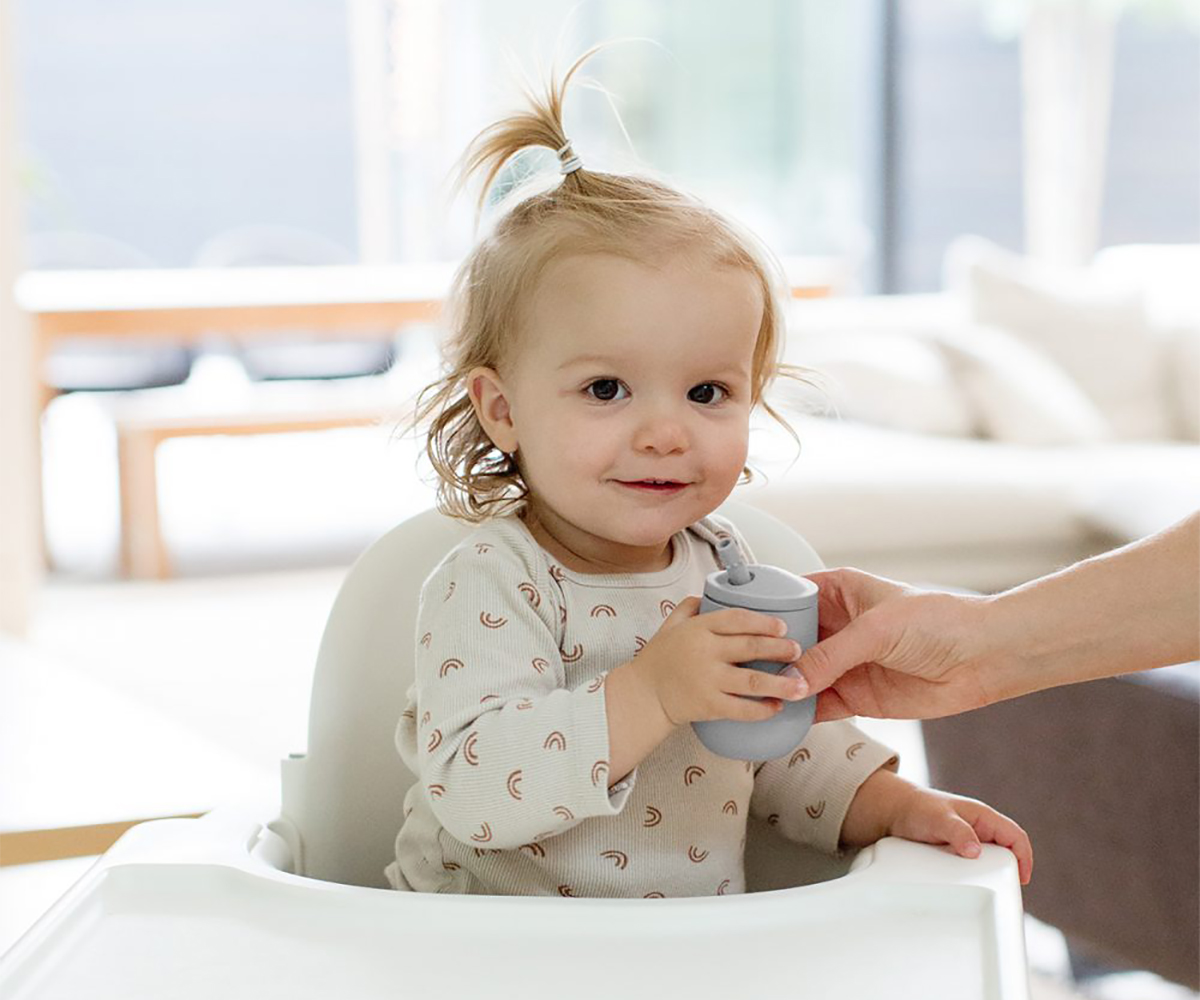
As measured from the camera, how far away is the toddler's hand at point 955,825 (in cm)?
99

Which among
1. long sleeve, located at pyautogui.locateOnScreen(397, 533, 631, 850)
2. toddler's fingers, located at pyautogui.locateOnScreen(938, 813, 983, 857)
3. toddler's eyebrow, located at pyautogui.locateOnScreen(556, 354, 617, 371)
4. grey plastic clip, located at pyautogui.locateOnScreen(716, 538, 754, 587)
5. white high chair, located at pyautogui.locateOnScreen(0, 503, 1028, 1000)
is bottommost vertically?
toddler's fingers, located at pyautogui.locateOnScreen(938, 813, 983, 857)

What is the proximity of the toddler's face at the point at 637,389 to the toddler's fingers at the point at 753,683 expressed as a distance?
0.56 feet

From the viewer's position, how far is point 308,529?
528 cm

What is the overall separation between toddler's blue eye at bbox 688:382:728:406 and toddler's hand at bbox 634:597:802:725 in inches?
7.6

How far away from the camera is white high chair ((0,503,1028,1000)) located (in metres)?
0.78

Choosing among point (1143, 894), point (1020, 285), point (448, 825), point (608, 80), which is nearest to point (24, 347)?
point (1020, 285)

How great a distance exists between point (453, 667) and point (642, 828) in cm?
18

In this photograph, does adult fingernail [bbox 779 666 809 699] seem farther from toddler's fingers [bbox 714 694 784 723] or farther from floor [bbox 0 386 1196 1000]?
floor [bbox 0 386 1196 1000]

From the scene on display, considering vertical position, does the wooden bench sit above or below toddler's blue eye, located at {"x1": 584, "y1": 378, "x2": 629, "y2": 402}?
below

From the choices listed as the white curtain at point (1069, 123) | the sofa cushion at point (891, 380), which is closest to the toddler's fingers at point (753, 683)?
the sofa cushion at point (891, 380)

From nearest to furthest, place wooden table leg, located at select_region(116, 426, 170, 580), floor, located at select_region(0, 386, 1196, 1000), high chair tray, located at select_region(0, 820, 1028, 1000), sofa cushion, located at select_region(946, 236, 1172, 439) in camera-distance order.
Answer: high chair tray, located at select_region(0, 820, 1028, 1000), floor, located at select_region(0, 386, 1196, 1000), sofa cushion, located at select_region(946, 236, 1172, 439), wooden table leg, located at select_region(116, 426, 170, 580)

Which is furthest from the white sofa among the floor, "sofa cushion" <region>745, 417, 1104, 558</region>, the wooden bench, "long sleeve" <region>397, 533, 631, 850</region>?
"long sleeve" <region>397, 533, 631, 850</region>

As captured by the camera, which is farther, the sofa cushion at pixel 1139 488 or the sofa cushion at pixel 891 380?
the sofa cushion at pixel 891 380

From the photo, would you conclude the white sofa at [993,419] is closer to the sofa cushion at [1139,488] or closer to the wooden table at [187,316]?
the sofa cushion at [1139,488]
